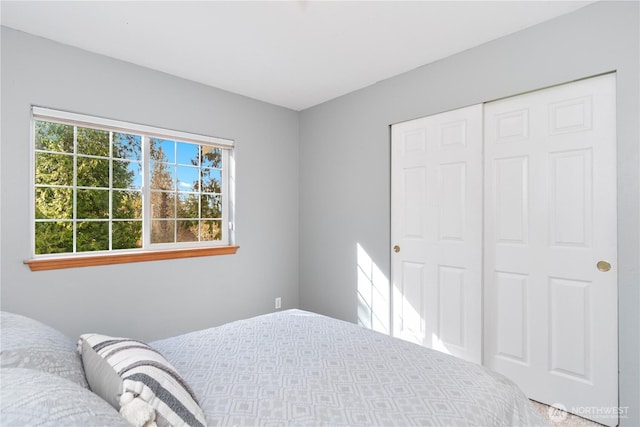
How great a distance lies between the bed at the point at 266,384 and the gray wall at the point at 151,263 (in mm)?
1396

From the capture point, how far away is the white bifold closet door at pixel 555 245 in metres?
1.98

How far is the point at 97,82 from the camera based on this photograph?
260cm

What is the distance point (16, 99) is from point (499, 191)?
11.6ft

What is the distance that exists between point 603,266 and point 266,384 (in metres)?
2.11

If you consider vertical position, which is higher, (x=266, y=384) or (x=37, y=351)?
(x=37, y=351)

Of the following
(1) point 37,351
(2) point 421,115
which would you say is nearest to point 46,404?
(1) point 37,351

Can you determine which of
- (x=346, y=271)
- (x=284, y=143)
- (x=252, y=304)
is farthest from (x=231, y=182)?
(x=346, y=271)

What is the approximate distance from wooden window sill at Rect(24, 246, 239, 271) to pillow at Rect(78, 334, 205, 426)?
1.68m

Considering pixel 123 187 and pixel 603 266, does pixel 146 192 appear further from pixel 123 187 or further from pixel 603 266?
pixel 603 266

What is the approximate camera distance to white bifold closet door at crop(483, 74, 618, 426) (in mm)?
1983

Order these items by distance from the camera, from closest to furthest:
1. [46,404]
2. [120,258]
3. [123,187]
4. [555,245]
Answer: [46,404]
[555,245]
[120,258]
[123,187]

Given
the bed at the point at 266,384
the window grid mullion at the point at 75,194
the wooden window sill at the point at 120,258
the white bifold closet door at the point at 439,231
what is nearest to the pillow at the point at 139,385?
the bed at the point at 266,384

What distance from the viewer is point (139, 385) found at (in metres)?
0.88

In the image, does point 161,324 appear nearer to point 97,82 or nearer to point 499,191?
point 97,82
